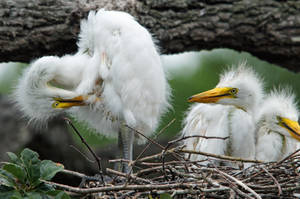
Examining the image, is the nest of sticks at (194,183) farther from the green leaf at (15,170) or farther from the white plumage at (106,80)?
the white plumage at (106,80)

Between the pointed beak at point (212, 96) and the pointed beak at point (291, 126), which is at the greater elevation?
the pointed beak at point (212, 96)

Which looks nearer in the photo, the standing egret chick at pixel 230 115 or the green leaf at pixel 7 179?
the green leaf at pixel 7 179

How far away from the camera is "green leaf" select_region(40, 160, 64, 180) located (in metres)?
1.91

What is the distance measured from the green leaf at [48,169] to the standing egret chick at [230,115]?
107 cm

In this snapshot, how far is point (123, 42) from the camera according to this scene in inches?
101

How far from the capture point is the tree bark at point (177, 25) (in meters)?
2.69

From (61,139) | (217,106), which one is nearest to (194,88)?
(61,139)

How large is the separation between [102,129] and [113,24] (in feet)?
2.16

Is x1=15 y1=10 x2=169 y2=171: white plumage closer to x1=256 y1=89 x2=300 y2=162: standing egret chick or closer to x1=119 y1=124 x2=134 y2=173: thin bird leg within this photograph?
x1=119 y1=124 x2=134 y2=173: thin bird leg

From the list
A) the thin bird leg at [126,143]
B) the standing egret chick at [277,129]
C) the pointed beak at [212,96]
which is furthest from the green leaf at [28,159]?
the standing egret chick at [277,129]

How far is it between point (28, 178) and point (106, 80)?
0.84 m

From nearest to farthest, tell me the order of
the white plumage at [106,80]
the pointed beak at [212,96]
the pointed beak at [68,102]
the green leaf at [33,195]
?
the green leaf at [33,195] < the white plumage at [106,80] < the pointed beak at [68,102] < the pointed beak at [212,96]

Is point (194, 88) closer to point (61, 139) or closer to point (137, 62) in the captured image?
point (61, 139)

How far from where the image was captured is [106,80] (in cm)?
260
